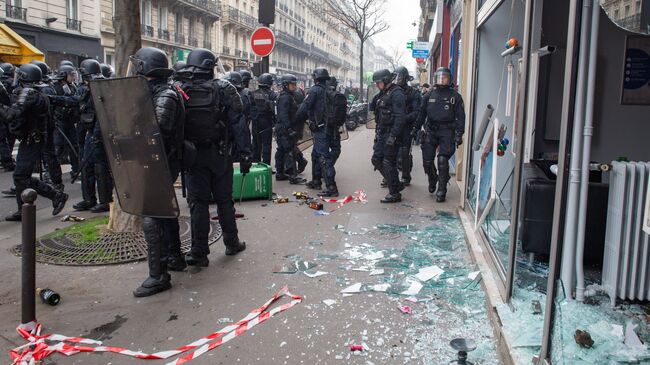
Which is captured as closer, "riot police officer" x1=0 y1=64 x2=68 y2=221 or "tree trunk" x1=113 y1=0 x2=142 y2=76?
"tree trunk" x1=113 y1=0 x2=142 y2=76

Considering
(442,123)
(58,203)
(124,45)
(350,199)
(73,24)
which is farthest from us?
(73,24)

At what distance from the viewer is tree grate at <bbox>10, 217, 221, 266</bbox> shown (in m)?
5.23

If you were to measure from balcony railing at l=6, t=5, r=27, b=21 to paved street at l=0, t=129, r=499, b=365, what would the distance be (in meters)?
20.4

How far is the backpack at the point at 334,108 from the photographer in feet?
27.6

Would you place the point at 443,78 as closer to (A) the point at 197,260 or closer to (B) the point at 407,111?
(B) the point at 407,111

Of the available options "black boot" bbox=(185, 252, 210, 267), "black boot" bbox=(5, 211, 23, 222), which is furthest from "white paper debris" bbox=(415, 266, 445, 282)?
"black boot" bbox=(5, 211, 23, 222)

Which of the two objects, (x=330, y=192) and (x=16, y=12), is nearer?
(x=330, y=192)

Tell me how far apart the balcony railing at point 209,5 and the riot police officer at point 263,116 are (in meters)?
32.8

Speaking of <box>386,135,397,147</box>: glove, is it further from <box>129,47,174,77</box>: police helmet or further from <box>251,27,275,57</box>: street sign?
<box>129,47,174,77</box>: police helmet

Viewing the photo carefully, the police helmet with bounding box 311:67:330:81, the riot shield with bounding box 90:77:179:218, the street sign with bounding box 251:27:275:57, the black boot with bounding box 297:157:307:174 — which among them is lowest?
the black boot with bounding box 297:157:307:174

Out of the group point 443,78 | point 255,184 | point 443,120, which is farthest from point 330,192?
point 443,78

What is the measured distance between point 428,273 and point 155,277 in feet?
7.70

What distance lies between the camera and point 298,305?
165 inches

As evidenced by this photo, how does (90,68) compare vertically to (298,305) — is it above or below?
above
